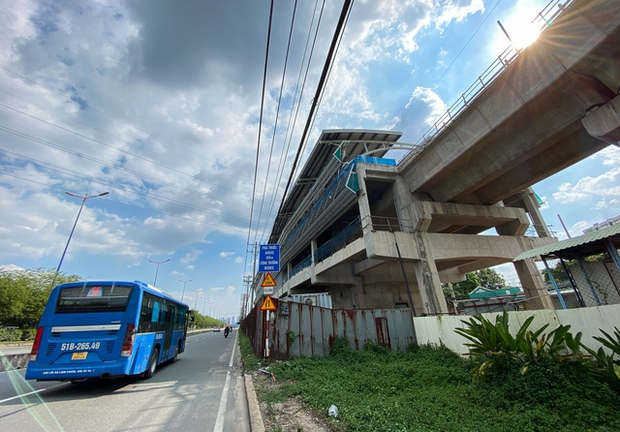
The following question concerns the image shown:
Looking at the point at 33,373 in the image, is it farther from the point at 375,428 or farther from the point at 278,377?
the point at 375,428

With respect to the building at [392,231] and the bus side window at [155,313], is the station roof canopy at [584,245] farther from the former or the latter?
the bus side window at [155,313]

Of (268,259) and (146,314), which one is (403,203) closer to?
→ (268,259)

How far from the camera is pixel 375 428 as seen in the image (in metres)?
3.47

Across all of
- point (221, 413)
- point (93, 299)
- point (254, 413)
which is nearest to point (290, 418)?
point (254, 413)

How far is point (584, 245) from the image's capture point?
7.39 m

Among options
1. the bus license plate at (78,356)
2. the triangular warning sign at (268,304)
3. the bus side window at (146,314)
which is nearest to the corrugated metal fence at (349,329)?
the triangular warning sign at (268,304)

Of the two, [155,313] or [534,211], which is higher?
[534,211]

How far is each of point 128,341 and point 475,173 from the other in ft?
54.1

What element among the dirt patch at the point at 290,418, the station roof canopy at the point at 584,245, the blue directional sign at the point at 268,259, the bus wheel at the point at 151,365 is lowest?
the dirt patch at the point at 290,418

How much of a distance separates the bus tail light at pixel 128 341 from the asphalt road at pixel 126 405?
0.88 meters

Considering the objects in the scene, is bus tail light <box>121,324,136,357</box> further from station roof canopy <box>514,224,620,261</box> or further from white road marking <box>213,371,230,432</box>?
station roof canopy <box>514,224,620,261</box>

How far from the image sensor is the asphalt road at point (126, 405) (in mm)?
4109

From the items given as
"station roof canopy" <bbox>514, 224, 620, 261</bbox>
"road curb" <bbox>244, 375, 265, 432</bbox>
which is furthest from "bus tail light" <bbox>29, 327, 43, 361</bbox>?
"station roof canopy" <bbox>514, 224, 620, 261</bbox>

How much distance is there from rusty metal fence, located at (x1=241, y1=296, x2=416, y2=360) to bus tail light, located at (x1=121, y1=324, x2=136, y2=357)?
13.6 feet
